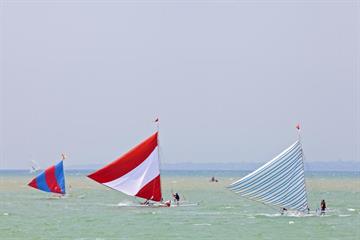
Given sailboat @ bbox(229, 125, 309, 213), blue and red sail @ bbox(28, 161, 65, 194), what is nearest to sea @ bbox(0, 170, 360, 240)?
sailboat @ bbox(229, 125, 309, 213)

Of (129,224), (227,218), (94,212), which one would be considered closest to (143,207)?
(94,212)

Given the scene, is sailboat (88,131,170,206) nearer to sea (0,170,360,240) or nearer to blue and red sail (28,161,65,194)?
sea (0,170,360,240)

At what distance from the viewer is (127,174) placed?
63.6 m

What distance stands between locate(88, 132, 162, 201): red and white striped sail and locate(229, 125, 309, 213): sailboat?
11278mm

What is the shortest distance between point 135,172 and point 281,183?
1289cm

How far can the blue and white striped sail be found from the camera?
175ft

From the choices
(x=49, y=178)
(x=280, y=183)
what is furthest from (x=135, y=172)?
(x=49, y=178)

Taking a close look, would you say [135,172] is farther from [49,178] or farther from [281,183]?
[49,178]

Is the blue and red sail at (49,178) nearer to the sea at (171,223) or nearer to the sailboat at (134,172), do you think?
the sea at (171,223)

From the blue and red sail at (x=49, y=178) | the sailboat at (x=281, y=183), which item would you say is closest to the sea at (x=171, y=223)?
the sailboat at (x=281, y=183)

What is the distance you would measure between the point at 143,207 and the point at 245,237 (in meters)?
22.6

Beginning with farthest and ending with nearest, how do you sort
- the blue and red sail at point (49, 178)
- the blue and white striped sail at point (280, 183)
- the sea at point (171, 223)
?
the blue and red sail at point (49, 178) → the blue and white striped sail at point (280, 183) → the sea at point (171, 223)

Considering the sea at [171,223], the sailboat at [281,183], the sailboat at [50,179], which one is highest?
the sailboat at [50,179]

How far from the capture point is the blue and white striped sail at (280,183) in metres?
53.4
